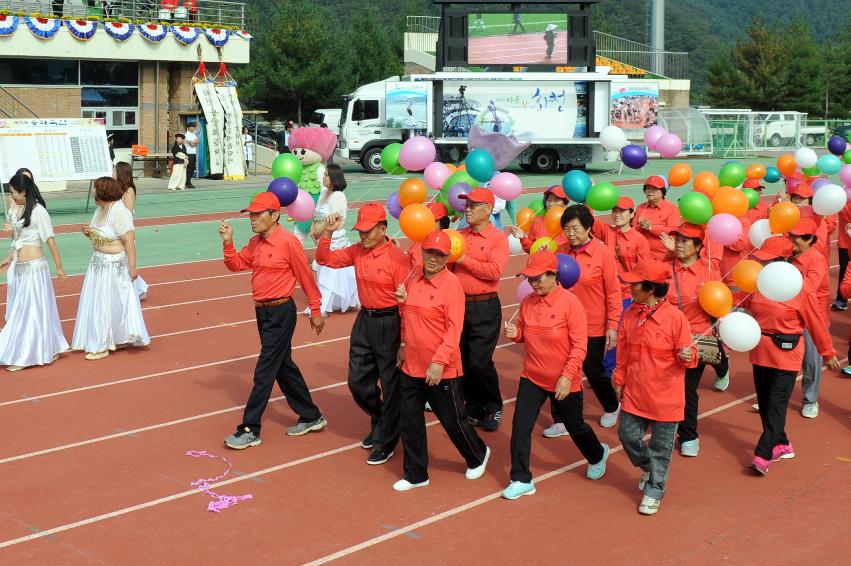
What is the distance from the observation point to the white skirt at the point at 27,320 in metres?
10.0

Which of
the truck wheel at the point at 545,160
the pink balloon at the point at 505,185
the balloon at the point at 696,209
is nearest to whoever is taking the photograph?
the balloon at the point at 696,209

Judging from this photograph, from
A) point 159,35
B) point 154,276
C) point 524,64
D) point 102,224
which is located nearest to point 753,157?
point 524,64

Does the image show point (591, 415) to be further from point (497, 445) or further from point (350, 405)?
point (350, 405)

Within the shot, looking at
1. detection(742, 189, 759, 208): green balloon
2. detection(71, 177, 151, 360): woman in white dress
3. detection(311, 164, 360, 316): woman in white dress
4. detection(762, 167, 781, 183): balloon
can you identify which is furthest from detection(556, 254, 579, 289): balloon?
detection(762, 167, 781, 183): balloon

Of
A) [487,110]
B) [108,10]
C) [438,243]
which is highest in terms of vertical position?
[108,10]

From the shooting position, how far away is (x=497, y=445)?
7895 mm

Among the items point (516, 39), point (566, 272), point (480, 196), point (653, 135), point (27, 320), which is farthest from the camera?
point (516, 39)

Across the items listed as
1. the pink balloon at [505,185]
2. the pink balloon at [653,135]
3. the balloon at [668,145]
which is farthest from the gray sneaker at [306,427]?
the pink balloon at [653,135]

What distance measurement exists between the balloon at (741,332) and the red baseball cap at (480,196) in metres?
1.96

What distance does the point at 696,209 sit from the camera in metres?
7.79

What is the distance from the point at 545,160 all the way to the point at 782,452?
29306 millimetres

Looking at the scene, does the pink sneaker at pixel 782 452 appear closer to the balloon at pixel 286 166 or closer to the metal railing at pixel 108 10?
the balloon at pixel 286 166

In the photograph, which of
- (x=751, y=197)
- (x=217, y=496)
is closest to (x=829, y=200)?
(x=751, y=197)

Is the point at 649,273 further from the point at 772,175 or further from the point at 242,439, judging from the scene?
the point at 772,175
